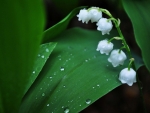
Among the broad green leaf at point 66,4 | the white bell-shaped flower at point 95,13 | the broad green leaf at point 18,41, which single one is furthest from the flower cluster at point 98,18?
the broad green leaf at point 66,4

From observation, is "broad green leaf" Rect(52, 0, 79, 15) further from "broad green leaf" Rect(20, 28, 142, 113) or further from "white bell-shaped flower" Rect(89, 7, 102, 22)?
"white bell-shaped flower" Rect(89, 7, 102, 22)

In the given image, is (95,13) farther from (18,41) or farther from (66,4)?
(66,4)

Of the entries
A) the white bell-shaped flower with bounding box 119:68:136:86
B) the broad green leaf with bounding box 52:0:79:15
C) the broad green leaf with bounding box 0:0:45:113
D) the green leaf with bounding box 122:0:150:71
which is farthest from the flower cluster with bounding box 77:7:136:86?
the broad green leaf with bounding box 52:0:79:15

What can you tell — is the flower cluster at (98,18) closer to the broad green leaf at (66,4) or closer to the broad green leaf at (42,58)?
the broad green leaf at (42,58)

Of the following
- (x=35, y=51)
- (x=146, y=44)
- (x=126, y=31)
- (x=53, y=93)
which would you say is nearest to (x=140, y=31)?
(x=146, y=44)

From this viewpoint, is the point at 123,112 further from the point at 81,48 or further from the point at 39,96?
the point at 39,96
